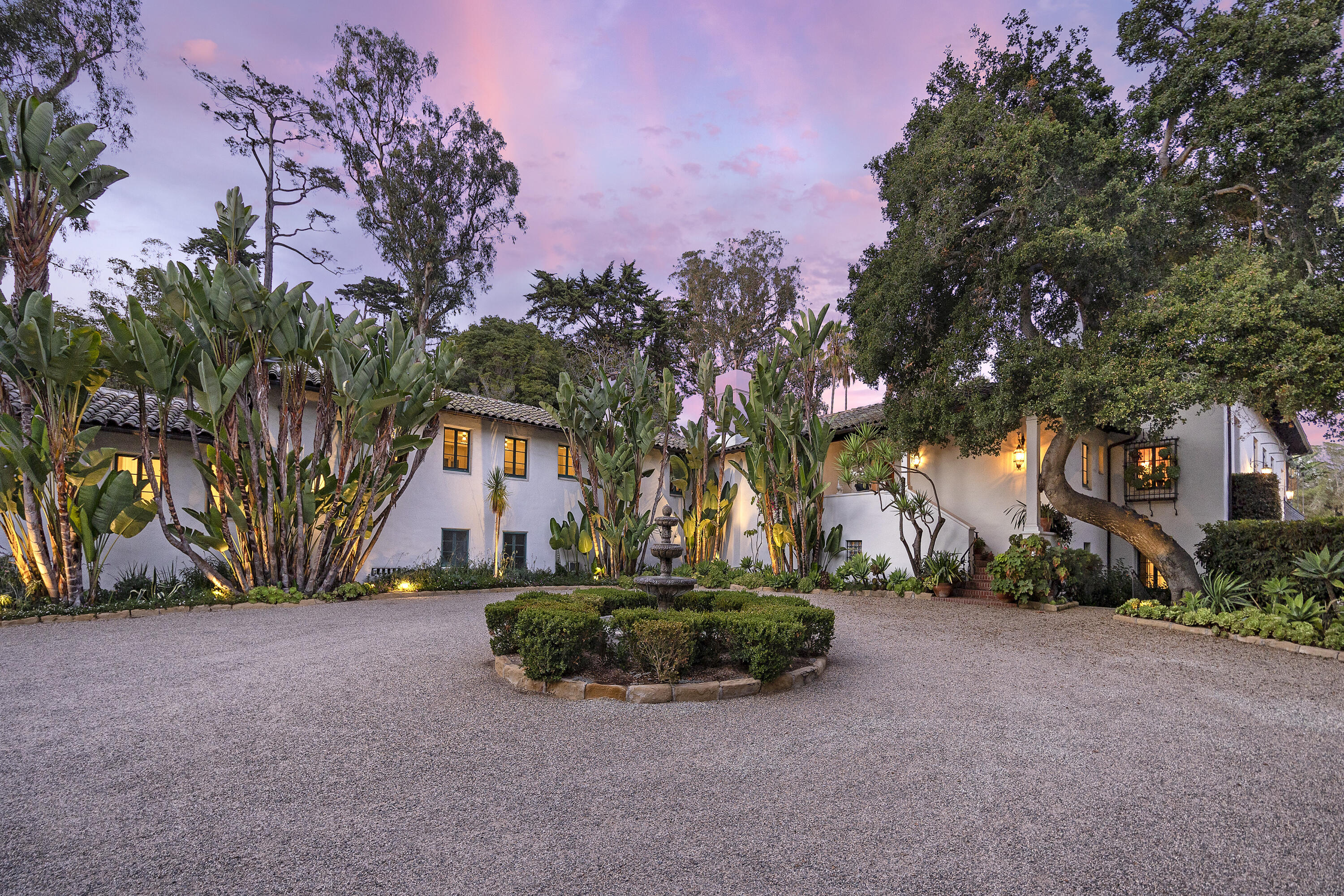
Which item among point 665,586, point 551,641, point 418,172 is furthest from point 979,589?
point 418,172

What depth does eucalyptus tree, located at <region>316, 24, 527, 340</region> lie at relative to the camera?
21078mm

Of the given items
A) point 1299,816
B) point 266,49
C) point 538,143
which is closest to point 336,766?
point 1299,816

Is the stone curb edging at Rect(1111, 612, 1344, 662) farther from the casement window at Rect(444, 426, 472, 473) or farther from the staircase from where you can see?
the casement window at Rect(444, 426, 472, 473)

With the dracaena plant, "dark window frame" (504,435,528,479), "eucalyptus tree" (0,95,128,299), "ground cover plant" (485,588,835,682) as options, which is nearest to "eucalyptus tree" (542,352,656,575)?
"dark window frame" (504,435,528,479)

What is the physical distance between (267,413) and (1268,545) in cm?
1637

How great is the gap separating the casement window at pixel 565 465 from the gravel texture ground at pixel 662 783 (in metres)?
11.4

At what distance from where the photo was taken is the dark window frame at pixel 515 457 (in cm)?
1677

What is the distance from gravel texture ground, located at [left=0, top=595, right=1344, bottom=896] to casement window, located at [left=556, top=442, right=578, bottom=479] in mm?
11370

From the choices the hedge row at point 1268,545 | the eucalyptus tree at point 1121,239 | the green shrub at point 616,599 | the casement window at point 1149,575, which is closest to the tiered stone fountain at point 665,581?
the green shrub at point 616,599

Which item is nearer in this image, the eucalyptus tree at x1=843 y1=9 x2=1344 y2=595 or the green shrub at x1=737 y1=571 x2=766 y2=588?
the eucalyptus tree at x1=843 y1=9 x2=1344 y2=595

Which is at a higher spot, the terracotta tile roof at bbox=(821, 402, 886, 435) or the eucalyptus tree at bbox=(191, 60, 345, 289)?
the eucalyptus tree at bbox=(191, 60, 345, 289)

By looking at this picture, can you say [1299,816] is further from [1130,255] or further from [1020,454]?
[1020,454]

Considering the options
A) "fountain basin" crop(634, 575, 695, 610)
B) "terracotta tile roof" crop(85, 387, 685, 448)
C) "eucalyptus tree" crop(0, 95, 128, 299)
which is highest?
"eucalyptus tree" crop(0, 95, 128, 299)

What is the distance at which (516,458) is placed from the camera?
1697cm
